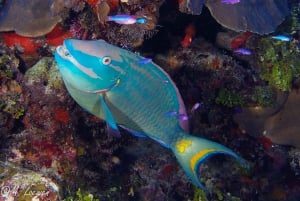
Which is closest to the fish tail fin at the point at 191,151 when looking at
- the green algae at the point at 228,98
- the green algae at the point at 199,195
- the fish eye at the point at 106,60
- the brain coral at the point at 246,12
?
the fish eye at the point at 106,60

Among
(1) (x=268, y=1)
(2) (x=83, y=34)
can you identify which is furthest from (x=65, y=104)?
(1) (x=268, y=1)

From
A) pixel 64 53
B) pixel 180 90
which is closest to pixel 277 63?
pixel 180 90

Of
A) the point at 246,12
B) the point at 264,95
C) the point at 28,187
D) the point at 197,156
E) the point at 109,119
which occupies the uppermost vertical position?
the point at 109,119

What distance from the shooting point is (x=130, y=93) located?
2.52 metres

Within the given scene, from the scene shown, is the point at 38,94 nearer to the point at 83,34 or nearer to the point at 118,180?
the point at 83,34

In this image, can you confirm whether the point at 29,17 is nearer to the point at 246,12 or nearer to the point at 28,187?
the point at 28,187

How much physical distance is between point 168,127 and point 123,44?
1740 mm

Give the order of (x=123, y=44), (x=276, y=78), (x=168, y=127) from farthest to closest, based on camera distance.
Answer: (x=276, y=78) < (x=123, y=44) < (x=168, y=127)

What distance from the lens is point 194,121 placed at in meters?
5.29

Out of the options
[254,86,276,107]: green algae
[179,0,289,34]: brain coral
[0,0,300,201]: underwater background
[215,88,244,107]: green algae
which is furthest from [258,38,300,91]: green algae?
[215,88,244,107]: green algae

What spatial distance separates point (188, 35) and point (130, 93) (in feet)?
10.0

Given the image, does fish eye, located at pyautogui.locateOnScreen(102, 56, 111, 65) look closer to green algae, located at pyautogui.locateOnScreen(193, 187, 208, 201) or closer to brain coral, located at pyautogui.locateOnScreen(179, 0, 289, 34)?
brain coral, located at pyautogui.locateOnScreen(179, 0, 289, 34)

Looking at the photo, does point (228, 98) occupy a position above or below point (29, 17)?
below

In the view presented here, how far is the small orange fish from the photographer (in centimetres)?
527
